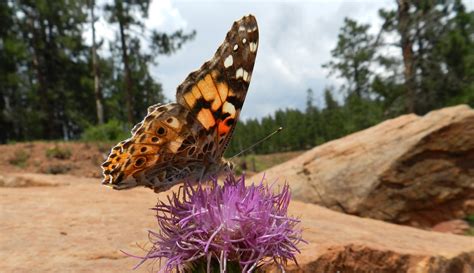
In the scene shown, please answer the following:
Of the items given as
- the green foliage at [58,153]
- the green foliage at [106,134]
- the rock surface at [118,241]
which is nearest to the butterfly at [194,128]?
the rock surface at [118,241]

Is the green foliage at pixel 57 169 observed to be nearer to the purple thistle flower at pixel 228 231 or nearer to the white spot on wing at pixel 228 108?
Result: the white spot on wing at pixel 228 108

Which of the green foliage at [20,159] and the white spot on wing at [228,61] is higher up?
the green foliage at [20,159]

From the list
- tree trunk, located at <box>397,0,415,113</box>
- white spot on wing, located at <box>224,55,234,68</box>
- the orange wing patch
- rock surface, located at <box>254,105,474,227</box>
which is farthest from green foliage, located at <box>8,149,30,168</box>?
tree trunk, located at <box>397,0,415,113</box>

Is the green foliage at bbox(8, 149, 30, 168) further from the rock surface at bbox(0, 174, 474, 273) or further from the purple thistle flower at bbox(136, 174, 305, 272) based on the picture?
the purple thistle flower at bbox(136, 174, 305, 272)

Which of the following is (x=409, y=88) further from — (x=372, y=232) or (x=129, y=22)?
(x=372, y=232)

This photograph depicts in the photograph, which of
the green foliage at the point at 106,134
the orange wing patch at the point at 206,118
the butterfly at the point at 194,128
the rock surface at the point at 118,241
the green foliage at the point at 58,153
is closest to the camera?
the butterfly at the point at 194,128

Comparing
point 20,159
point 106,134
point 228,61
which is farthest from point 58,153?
point 228,61
